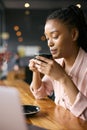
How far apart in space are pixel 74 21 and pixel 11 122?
0.90 meters

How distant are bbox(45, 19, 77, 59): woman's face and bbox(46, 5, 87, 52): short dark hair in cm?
3

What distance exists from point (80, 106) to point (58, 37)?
0.37 m

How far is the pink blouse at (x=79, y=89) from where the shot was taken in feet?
4.33

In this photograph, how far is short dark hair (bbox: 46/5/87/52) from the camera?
4.87 ft

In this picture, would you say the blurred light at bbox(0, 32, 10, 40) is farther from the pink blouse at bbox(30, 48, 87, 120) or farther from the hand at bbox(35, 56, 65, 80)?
the hand at bbox(35, 56, 65, 80)

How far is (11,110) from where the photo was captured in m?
Result: 0.71

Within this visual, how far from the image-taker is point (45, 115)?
4.28ft

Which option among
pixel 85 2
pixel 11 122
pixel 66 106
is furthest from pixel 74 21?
pixel 11 122

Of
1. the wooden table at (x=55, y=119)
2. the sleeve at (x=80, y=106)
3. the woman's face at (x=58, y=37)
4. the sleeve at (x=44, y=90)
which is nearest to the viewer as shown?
the wooden table at (x=55, y=119)

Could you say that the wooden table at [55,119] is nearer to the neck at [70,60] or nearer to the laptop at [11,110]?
the neck at [70,60]

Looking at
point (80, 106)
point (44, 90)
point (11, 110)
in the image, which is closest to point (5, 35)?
point (44, 90)

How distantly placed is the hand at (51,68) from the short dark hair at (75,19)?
0.80ft

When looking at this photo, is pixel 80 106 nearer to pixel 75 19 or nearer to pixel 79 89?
pixel 79 89

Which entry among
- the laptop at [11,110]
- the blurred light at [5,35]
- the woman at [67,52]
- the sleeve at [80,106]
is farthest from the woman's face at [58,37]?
the blurred light at [5,35]
